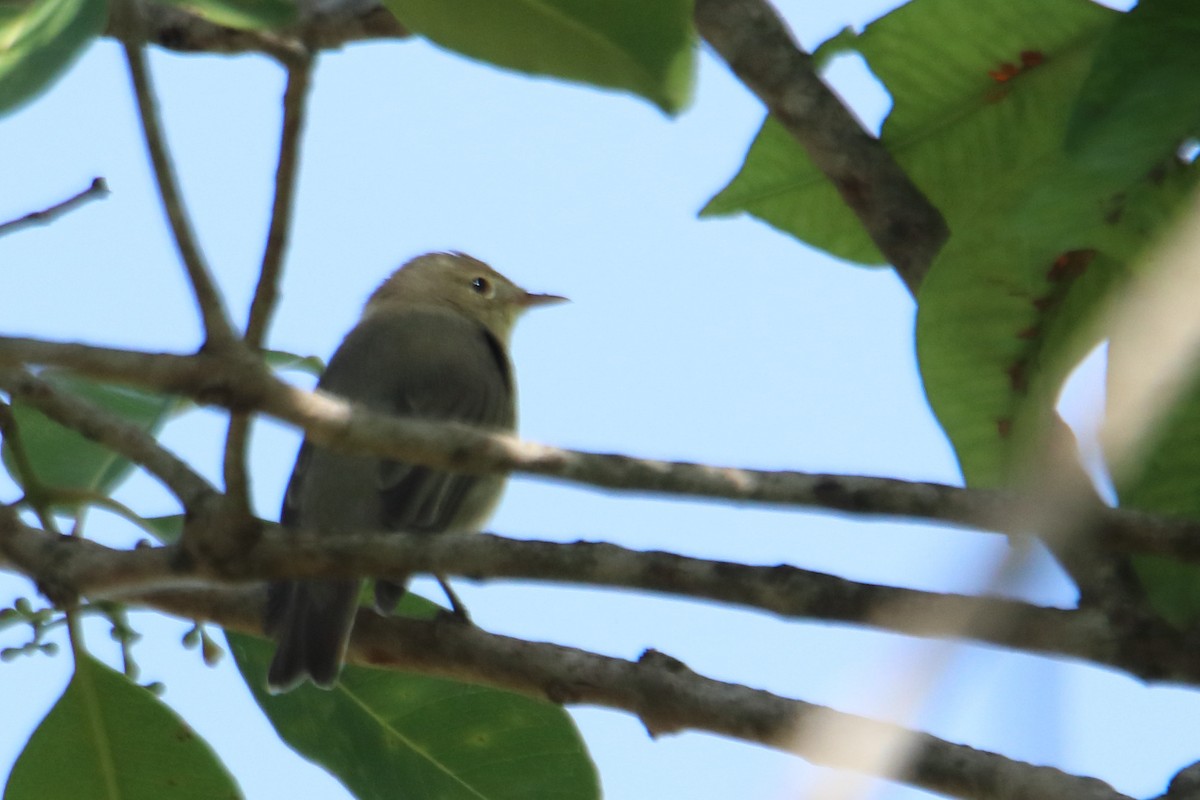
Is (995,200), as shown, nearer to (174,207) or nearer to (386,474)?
(174,207)

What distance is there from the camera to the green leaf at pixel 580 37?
1803 millimetres

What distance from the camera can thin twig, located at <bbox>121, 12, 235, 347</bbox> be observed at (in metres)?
2.25

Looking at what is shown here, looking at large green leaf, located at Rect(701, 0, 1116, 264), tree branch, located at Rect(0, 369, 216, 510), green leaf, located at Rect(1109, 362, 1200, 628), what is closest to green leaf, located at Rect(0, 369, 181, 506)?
tree branch, located at Rect(0, 369, 216, 510)

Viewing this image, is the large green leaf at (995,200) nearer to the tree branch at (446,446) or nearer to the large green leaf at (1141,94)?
the large green leaf at (1141,94)

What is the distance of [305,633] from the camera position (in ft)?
12.4

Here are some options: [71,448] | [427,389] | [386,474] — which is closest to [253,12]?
→ [71,448]

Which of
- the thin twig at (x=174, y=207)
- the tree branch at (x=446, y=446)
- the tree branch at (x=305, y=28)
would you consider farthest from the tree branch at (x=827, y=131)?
the thin twig at (x=174, y=207)

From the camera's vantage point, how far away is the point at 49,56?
182 cm

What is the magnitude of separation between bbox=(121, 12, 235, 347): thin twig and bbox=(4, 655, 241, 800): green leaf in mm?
1440

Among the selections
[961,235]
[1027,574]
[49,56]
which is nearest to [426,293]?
[961,235]

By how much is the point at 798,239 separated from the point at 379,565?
141cm

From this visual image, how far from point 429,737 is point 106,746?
80 centimetres

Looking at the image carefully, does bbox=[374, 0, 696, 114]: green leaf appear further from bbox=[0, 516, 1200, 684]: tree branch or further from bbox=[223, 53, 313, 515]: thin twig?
bbox=[0, 516, 1200, 684]: tree branch

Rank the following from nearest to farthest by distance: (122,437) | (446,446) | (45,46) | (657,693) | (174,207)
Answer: (45,46)
(174,207)
(446,446)
(657,693)
(122,437)
